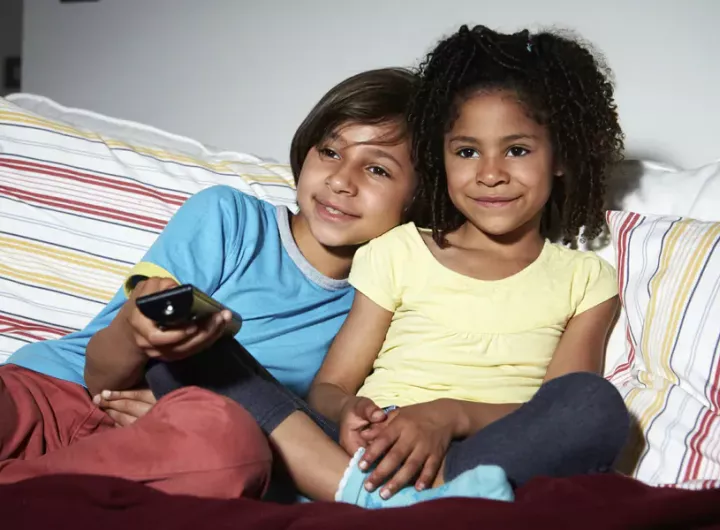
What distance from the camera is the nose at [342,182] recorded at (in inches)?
49.4

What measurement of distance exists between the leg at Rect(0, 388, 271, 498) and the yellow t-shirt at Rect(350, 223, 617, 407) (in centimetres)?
34

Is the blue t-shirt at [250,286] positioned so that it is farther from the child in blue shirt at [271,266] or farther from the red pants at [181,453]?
the red pants at [181,453]

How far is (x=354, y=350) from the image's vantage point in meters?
1.22

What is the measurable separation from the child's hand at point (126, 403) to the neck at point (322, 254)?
0.36 metres

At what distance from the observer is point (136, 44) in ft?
6.75

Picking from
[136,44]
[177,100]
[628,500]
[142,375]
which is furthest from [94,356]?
[136,44]

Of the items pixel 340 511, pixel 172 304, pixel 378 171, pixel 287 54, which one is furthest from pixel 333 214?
pixel 287 54

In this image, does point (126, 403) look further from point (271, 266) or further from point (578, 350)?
point (578, 350)

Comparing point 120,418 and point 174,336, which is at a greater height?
point 174,336

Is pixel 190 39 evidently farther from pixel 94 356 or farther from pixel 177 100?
pixel 94 356

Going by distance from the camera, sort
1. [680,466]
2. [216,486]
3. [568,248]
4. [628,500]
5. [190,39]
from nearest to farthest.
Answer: [628,500]
[216,486]
[680,466]
[568,248]
[190,39]

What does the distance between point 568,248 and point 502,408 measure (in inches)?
13.4

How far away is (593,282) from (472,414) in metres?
0.31

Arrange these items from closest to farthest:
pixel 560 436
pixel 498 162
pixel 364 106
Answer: pixel 560 436 < pixel 498 162 < pixel 364 106
